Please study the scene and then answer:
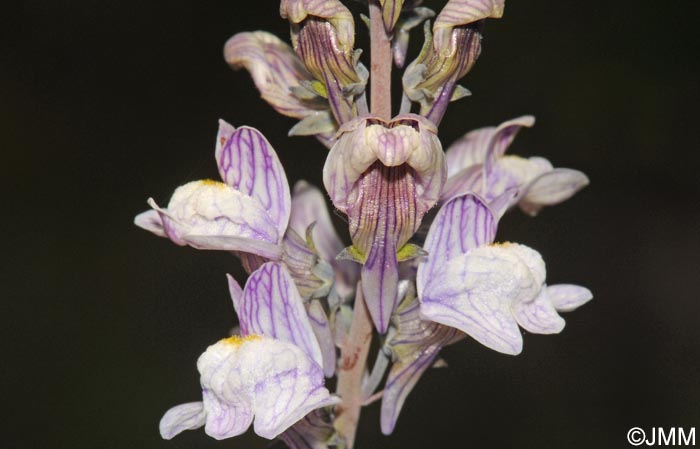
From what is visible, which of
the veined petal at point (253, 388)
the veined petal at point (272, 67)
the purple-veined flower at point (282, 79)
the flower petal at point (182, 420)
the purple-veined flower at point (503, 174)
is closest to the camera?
the veined petal at point (253, 388)

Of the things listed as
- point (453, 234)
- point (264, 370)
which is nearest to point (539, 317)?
point (453, 234)

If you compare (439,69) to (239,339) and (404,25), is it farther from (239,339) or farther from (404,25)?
(239,339)

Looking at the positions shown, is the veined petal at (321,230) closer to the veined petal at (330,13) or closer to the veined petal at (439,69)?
the veined petal at (439,69)

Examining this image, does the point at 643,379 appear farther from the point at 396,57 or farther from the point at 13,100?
the point at 13,100

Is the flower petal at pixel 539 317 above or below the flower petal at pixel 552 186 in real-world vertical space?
below

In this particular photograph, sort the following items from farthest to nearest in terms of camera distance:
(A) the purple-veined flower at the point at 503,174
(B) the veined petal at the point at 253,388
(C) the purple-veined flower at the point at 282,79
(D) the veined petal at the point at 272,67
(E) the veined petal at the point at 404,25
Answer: (A) the purple-veined flower at the point at 503,174
(D) the veined petal at the point at 272,67
(C) the purple-veined flower at the point at 282,79
(E) the veined petal at the point at 404,25
(B) the veined petal at the point at 253,388

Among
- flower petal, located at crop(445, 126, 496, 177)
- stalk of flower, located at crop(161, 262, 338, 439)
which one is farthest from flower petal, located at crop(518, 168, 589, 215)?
stalk of flower, located at crop(161, 262, 338, 439)

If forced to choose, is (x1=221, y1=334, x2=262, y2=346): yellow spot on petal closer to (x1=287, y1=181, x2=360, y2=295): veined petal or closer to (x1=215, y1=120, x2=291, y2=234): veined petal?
(x1=215, y1=120, x2=291, y2=234): veined petal

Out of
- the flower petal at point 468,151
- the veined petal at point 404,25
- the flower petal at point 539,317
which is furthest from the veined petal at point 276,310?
the flower petal at point 468,151
